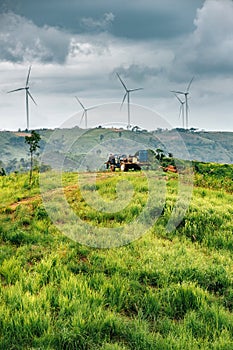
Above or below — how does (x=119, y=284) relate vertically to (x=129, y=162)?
below

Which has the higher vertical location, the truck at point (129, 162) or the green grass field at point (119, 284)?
the truck at point (129, 162)

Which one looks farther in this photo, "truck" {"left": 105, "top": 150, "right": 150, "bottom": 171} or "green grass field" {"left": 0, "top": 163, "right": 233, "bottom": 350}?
"truck" {"left": 105, "top": 150, "right": 150, "bottom": 171}

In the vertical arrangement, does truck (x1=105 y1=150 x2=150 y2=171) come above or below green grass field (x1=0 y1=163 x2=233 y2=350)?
above

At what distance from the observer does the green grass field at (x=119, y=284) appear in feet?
14.9

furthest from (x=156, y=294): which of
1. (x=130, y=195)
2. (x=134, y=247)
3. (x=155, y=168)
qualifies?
(x=155, y=168)

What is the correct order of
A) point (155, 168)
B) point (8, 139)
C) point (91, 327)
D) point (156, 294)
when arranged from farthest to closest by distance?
point (8, 139)
point (155, 168)
point (156, 294)
point (91, 327)

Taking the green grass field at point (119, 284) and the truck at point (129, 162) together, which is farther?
the truck at point (129, 162)

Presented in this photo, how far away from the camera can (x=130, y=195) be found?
10484 mm

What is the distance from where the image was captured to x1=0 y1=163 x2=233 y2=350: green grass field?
454cm

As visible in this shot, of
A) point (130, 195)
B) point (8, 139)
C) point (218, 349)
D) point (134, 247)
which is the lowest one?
point (218, 349)

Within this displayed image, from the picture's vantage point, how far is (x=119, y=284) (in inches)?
225

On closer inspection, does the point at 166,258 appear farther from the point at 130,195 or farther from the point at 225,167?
the point at 225,167

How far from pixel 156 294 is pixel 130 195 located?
16.4 feet

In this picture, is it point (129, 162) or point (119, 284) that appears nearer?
point (119, 284)
